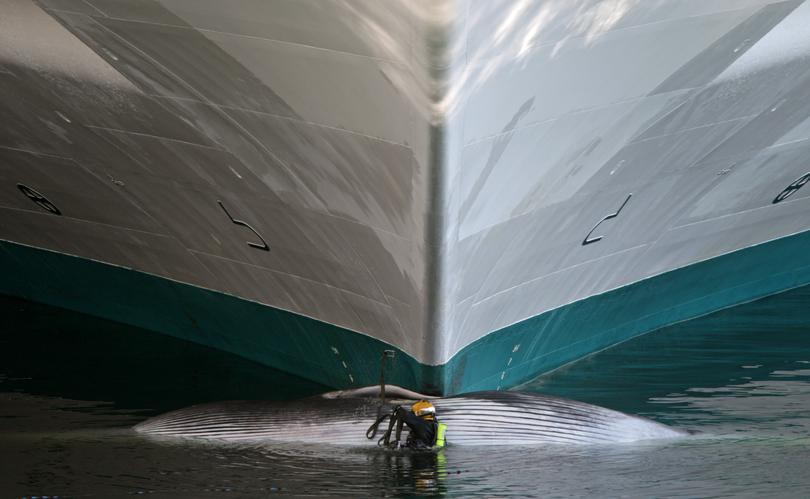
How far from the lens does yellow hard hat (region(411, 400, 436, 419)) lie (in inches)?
512

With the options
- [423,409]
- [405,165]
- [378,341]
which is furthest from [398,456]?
[405,165]

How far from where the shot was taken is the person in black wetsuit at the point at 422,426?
12.9m

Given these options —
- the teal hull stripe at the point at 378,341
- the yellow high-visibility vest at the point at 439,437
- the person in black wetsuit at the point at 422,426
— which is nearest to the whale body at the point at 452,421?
the yellow high-visibility vest at the point at 439,437

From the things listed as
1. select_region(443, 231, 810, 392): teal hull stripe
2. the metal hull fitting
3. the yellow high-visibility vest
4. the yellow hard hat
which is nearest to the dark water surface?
the yellow high-visibility vest

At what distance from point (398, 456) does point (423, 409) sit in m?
0.52

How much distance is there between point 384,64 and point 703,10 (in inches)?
137

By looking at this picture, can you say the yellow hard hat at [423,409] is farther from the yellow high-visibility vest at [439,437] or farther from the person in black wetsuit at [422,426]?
the yellow high-visibility vest at [439,437]

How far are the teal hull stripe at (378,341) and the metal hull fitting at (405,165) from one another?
0.17ft

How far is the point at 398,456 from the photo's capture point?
42.5ft

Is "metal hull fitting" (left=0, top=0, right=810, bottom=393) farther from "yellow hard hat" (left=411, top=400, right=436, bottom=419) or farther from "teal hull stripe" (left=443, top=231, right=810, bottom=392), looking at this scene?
"yellow hard hat" (left=411, top=400, right=436, bottom=419)

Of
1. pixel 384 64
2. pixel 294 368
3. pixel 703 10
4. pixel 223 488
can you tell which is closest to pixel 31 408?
pixel 294 368

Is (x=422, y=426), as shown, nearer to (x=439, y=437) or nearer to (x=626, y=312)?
(x=439, y=437)

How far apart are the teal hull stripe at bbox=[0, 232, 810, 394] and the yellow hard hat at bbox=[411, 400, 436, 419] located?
0.74 meters

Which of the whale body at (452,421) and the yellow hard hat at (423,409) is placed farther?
the whale body at (452,421)
